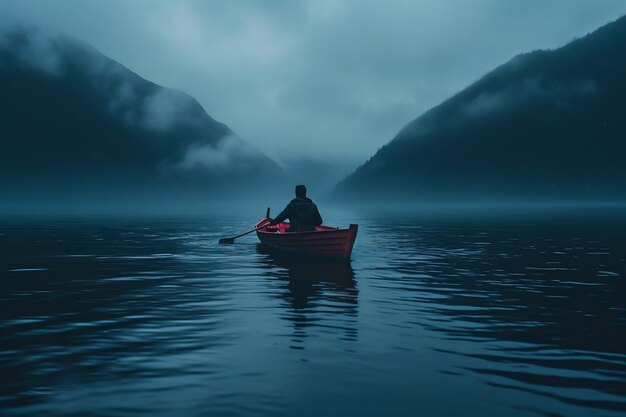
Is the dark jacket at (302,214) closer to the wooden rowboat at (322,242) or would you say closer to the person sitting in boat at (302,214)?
the person sitting in boat at (302,214)

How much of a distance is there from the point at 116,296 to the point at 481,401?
10965 millimetres

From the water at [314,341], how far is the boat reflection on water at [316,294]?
7 cm

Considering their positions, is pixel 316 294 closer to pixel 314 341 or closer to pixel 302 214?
pixel 314 341

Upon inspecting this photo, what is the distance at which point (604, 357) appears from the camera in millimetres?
8898

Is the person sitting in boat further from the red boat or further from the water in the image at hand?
the water

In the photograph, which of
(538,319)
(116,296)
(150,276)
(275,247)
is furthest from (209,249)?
(538,319)

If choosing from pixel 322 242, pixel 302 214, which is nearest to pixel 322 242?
pixel 322 242

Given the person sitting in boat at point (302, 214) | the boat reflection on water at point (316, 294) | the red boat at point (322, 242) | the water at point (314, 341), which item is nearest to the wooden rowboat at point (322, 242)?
the red boat at point (322, 242)

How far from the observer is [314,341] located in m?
9.94

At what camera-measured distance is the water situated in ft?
22.9

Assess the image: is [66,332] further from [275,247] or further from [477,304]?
[275,247]

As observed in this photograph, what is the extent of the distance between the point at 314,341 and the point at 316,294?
16.9ft

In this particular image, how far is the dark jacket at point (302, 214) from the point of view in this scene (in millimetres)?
23567

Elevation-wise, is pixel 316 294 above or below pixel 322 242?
below
